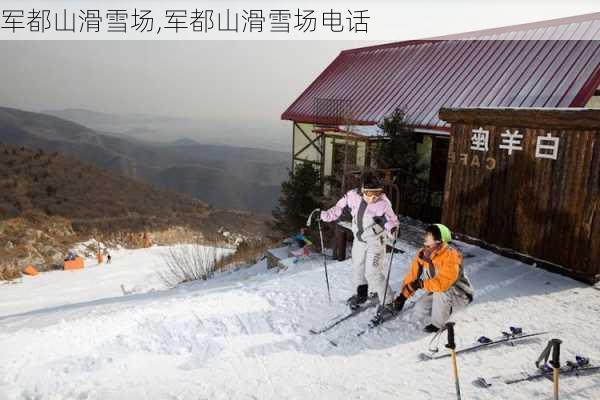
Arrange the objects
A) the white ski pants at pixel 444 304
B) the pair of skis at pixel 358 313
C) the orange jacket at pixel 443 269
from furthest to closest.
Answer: the pair of skis at pixel 358 313 < the white ski pants at pixel 444 304 < the orange jacket at pixel 443 269

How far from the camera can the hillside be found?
79.1 feet

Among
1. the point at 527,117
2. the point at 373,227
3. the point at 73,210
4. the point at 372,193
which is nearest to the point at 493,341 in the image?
the point at 373,227

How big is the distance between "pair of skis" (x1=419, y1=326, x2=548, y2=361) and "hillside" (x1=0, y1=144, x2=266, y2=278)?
70.9 feet

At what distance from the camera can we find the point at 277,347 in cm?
484

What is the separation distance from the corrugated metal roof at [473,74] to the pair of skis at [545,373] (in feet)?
23.1

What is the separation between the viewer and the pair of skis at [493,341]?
14.9 ft

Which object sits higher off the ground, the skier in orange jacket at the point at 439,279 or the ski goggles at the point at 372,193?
the ski goggles at the point at 372,193

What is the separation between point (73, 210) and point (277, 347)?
98.2ft

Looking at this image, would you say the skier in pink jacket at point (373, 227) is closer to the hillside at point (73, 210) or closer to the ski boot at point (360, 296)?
the ski boot at point (360, 296)

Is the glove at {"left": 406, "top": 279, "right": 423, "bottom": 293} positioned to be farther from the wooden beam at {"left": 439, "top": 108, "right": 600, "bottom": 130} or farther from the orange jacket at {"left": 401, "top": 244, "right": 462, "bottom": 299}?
the wooden beam at {"left": 439, "top": 108, "right": 600, "bottom": 130}

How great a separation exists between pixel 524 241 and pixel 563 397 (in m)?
4.09

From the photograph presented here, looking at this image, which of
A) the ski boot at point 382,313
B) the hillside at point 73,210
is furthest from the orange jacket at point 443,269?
the hillside at point 73,210

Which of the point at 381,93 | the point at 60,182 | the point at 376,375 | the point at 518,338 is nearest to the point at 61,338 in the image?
the point at 376,375

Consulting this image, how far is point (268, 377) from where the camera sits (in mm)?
4203
